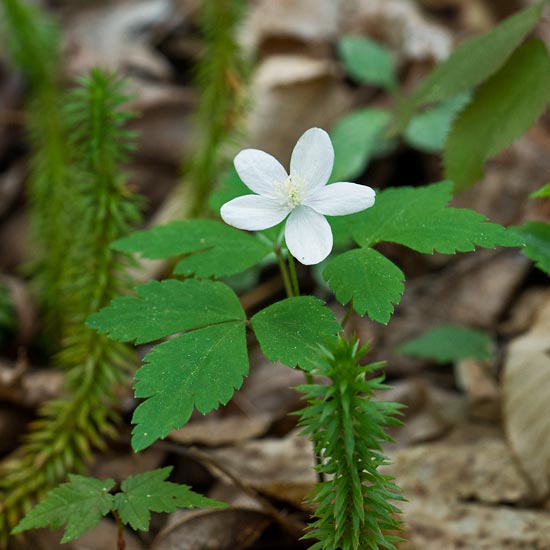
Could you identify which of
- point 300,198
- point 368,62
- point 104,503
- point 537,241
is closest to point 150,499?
point 104,503

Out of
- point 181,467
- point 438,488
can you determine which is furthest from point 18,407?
point 438,488

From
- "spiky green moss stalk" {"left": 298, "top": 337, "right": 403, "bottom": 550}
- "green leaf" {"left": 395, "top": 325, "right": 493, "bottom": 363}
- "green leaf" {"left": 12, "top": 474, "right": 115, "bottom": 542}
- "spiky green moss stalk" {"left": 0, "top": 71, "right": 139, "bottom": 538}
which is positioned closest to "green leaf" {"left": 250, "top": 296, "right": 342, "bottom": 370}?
"spiky green moss stalk" {"left": 298, "top": 337, "right": 403, "bottom": 550}

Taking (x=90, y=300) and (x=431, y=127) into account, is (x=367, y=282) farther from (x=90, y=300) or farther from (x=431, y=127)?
(x=431, y=127)

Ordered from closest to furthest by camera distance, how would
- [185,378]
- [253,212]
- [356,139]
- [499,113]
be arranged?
1. [185,378]
2. [253,212]
3. [499,113]
4. [356,139]

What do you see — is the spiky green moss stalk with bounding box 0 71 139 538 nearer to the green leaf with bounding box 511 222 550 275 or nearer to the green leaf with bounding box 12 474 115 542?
the green leaf with bounding box 12 474 115 542

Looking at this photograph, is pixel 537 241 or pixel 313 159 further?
pixel 537 241

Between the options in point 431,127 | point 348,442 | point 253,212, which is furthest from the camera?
point 431,127
